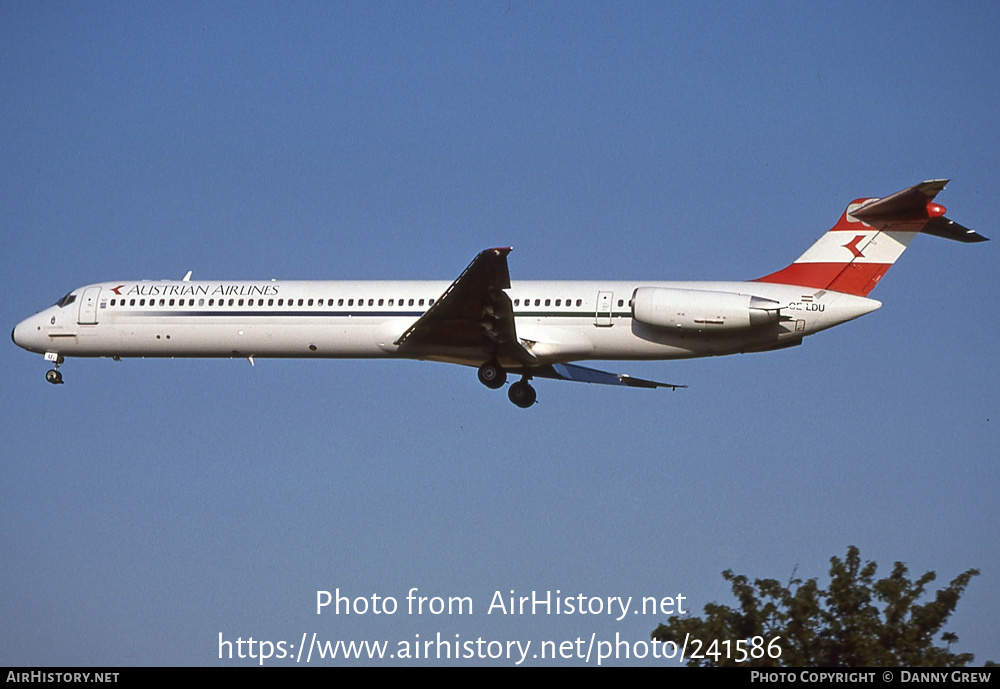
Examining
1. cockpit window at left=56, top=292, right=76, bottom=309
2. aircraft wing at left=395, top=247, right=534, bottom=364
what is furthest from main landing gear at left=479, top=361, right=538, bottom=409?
cockpit window at left=56, top=292, right=76, bottom=309

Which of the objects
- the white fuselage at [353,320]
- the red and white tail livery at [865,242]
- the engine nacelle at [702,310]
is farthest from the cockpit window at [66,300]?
the red and white tail livery at [865,242]

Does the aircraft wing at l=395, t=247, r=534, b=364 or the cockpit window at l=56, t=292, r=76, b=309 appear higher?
the cockpit window at l=56, t=292, r=76, b=309

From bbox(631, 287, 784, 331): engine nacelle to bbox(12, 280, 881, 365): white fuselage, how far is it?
0.19 meters

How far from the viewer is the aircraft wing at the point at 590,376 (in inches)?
1187

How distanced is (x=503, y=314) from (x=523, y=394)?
258 centimetres

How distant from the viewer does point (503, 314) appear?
2698 centimetres

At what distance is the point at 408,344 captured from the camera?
1106 inches

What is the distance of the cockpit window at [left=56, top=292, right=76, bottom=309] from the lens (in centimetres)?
3081

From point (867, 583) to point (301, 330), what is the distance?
12737mm

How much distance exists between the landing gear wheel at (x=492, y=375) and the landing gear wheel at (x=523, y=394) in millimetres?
797

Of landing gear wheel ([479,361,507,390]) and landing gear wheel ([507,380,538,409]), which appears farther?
landing gear wheel ([507,380,538,409])

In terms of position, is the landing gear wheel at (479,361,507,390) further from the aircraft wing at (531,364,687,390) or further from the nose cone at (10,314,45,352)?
the nose cone at (10,314,45,352)
